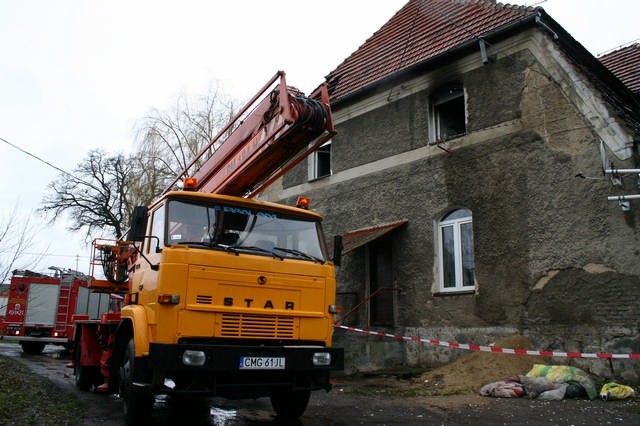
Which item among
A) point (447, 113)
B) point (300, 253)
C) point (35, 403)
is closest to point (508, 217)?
point (447, 113)

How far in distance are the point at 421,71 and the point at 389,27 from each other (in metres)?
3.74

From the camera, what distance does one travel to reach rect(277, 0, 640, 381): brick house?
895cm

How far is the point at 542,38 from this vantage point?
10211 millimetres

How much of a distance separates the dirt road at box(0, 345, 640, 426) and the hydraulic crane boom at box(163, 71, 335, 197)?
297 centimetres

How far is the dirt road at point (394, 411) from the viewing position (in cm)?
655

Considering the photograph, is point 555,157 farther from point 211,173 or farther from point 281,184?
point 281,184

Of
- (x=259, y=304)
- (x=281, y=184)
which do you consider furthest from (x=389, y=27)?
(x=259, y=304)

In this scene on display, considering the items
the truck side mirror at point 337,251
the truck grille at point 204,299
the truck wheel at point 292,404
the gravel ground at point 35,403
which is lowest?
the gravel ground at point 35,403

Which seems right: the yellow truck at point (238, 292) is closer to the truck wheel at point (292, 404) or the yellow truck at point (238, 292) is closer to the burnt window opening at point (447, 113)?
the truck wheel at point (292, 404)

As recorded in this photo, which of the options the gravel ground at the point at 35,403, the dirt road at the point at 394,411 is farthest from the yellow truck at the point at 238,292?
the gravel ground at the point at 35,403

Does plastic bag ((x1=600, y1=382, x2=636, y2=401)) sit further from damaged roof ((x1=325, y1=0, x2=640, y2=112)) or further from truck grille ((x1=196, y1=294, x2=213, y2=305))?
truck grille ((x1=196, y1=294, x2=213, y2=305))

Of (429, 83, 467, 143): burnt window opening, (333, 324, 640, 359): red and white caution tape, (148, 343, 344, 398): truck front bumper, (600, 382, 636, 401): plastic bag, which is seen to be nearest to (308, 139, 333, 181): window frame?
(429, 83, 467, 143): burnt window opening

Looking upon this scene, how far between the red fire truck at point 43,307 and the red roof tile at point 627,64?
54.1ft

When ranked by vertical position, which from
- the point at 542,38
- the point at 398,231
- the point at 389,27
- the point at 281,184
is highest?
the point at 389,27
